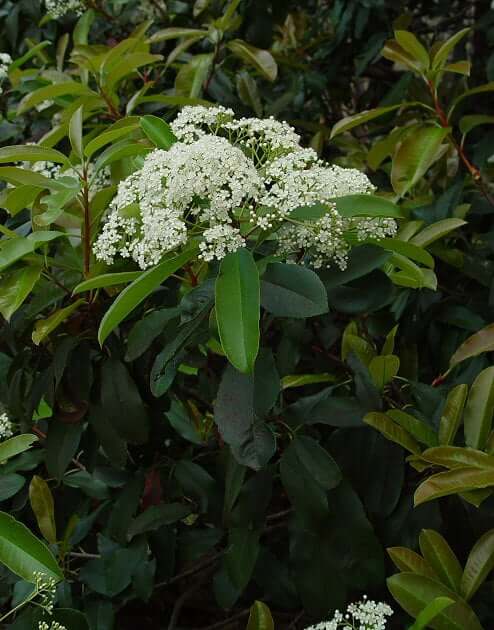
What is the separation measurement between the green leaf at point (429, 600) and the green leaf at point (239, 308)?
395 millimetres

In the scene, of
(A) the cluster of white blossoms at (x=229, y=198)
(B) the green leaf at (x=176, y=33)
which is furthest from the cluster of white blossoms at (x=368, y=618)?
(B) the green leaf at (x=176, y=33)

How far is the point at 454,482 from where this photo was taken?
105cm

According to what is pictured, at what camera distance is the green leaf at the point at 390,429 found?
1155 millimetres

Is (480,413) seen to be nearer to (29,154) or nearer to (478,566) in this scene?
(478,566)

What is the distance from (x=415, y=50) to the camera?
1624 mm

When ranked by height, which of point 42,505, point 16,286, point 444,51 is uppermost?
point 444,51

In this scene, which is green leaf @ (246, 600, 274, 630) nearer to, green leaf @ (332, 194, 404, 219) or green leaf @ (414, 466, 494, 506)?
green leaf @ (414, 466, 494, 506)

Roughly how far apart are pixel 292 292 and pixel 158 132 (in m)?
0.31

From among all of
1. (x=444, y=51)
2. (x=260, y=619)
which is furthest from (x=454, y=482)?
(x=444, y=51)

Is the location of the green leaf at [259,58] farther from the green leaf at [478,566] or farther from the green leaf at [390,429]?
the green leaf at [478,566]

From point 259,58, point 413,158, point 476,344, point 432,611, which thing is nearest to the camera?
point 432,611

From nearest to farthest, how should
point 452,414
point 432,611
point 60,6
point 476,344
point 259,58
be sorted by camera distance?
point 432,611
point 452,414
point 476,344
point 259,58
point 60,6

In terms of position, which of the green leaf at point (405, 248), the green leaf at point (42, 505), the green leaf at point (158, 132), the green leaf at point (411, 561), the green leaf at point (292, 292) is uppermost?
the green leaf at point (158, 132)

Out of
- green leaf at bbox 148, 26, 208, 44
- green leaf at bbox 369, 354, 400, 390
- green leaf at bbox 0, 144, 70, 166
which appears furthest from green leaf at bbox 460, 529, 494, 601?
green leaf at bbox 148, 26, 208, 44
